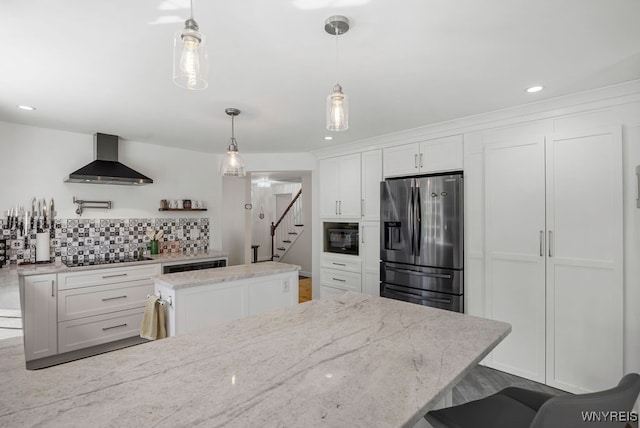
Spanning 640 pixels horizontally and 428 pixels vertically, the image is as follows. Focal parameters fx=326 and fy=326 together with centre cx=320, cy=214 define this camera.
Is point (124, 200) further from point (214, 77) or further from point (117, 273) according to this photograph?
point (214, 77)

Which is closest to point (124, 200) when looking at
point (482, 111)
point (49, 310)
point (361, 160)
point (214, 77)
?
point (49, 310)

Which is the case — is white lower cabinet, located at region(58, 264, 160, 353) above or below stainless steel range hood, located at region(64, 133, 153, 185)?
below

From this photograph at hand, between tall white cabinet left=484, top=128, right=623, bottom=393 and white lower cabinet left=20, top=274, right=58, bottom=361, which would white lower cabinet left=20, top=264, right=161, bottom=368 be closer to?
white lower cabinet left=20, top=274, right=58, bottom=361

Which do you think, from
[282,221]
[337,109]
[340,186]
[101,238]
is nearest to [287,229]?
[282,221]

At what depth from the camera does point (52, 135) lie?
3.49m

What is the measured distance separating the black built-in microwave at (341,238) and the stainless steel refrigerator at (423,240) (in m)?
0.57

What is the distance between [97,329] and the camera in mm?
3309

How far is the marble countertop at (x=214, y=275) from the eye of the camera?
2.25 metres

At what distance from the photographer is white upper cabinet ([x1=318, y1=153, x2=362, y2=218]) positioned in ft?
13.3

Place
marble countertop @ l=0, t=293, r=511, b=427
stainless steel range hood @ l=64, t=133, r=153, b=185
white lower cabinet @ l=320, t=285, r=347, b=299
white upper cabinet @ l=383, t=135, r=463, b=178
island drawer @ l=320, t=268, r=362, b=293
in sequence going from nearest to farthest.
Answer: marble countertop @ l=0, t=293, r=511, b=427, white upper cabinet @ l=383, t=135, r=463, b=178, stainless steel range hood @ l=64, t=133, r=153, b=185, island drawer @ l=320, t=268, r=362, b=293, white lower cabinet @ l=320, t=285, r=347, b=299

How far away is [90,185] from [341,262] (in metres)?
3.10

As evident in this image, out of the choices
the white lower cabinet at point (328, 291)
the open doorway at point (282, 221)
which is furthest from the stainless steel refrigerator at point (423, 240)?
the open doorway at point (282, 221)

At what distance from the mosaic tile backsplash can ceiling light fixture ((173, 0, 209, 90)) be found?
3.45m
